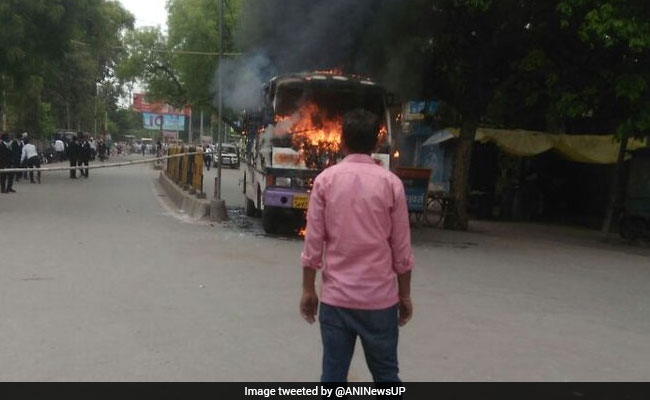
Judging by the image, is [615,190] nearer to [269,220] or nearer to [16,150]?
[269,220]

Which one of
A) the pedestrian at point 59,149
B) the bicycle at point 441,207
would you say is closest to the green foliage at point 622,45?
the bicycle at point 441,207

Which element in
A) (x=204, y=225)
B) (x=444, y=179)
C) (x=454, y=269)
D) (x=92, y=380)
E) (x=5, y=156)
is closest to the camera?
(x=92, y=380)

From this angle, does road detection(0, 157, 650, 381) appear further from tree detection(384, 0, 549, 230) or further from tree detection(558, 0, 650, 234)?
tree detection(384, 0, 549, 230)

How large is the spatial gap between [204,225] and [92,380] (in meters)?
8.61

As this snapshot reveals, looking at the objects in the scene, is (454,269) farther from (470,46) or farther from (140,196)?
(140,196)

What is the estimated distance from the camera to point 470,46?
46.4ft

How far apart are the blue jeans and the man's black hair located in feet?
2.46

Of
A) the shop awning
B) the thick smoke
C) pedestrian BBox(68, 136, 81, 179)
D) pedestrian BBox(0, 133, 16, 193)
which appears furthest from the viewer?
pedestrian BBox(68, 136, 81, 179)

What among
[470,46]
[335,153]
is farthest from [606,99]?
[335,153]

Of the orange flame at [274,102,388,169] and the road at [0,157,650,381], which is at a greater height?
the orange flame at [274,102,388,169]

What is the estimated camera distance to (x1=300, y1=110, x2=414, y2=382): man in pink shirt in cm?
327

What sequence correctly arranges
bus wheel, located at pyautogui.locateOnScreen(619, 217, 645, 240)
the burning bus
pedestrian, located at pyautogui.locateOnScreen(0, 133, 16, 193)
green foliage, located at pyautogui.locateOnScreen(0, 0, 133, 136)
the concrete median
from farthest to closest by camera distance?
pedestrian, located at pyautogui.locateOnScreen(0, 133, 16, 193) → green foliage, located at pyautogui.locateOnScreen(0, 0, 133, 136) → bus wheel, located at pyautogui.locateOnScreen(619, 217, 645, 240) → the concrete median → the burning bus

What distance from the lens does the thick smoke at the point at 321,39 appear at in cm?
→ 1401
